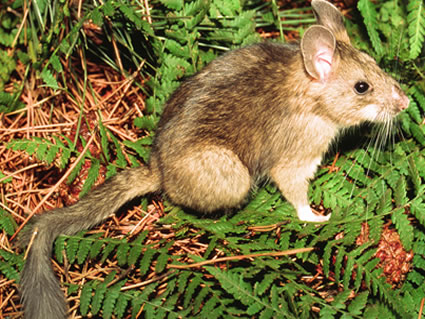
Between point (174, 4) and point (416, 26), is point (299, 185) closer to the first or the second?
point (416, 26)

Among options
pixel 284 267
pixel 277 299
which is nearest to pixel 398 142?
pixel 284 267

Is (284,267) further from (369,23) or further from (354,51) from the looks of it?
(369,23)

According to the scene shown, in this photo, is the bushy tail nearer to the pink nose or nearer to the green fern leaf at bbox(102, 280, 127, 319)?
the green fern leaf at bbox(102, 280, 127, 319)

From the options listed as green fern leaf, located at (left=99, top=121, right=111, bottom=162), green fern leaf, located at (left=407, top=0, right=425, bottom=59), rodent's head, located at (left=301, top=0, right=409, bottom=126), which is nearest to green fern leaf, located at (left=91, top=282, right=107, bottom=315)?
green fern leaf, located at (left=99, top=121, right=111, bottom=162)

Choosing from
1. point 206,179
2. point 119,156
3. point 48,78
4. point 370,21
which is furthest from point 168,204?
point 370,21

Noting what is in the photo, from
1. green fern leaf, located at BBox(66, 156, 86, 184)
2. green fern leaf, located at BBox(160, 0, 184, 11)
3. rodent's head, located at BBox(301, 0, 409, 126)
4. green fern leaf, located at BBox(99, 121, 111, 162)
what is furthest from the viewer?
green fern leaf, located at BBox(160, 0, 184, 11)

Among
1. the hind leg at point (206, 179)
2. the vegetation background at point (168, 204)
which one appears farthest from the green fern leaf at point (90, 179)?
the hind leg at point (206, 179)
